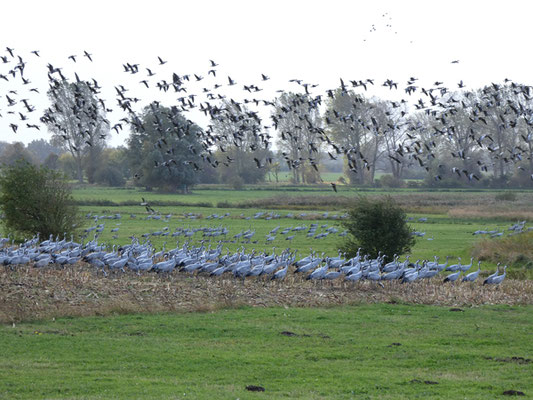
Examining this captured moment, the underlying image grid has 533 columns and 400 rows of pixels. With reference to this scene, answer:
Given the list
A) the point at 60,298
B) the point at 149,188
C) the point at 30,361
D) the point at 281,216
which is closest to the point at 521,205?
the point at 281,216

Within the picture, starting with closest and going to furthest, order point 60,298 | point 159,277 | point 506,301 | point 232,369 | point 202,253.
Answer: point 232,369 < point 60,298 < point 506,301 < point 159,277 < point 202,253

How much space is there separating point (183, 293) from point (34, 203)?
766 inches

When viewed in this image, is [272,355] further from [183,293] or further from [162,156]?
[162,156]

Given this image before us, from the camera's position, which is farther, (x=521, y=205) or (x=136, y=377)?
(x=521, y=205)

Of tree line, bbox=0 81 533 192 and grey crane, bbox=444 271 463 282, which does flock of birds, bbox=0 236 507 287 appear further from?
tree line, bbox=0 81 533 192

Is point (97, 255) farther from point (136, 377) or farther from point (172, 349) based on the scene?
point (136, 377)

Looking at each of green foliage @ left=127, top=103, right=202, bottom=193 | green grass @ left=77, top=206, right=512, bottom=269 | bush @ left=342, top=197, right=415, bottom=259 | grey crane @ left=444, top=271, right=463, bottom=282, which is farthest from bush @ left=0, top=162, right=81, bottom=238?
green foliage @ left=127, top=103, right=202, bottom=193

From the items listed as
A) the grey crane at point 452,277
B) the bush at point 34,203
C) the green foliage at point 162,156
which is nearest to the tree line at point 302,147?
the green foliage at point 162,156

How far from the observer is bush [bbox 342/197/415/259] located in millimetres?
35062

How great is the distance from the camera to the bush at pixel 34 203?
4075cm

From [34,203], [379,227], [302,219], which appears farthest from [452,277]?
[302,219]

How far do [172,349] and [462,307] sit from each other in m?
11.0

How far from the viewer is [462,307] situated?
24156mm

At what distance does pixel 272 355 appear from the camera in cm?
1683
